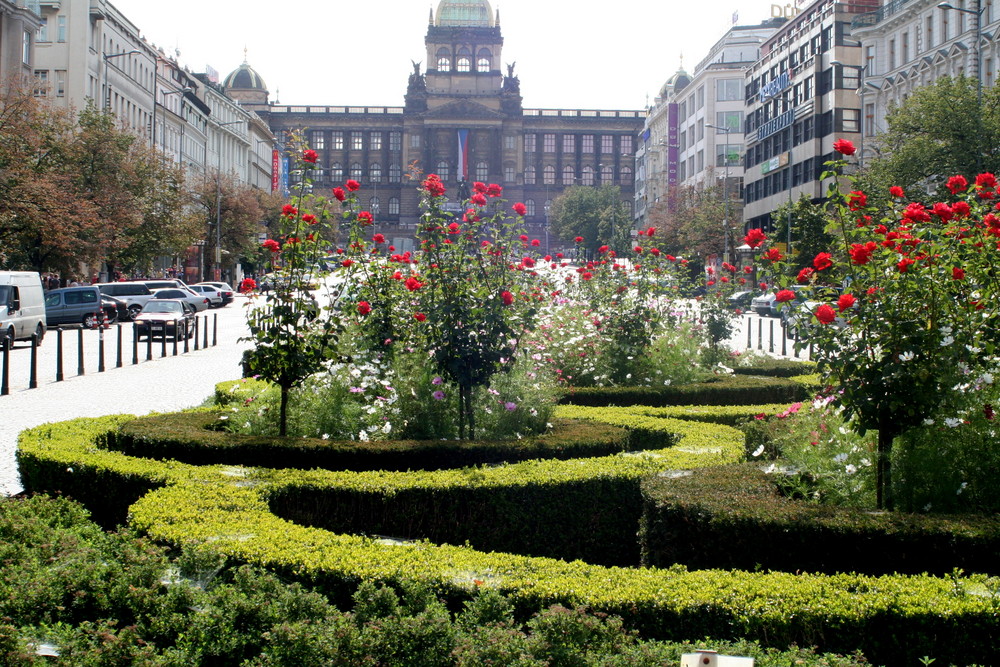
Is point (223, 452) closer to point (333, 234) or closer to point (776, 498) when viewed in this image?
point (333, 234)

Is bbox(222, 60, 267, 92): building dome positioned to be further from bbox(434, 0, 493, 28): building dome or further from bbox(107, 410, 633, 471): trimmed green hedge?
bbox(107, 410, 633, 471): trimmed green hedge

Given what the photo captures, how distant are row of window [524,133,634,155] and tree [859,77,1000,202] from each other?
12176 cm

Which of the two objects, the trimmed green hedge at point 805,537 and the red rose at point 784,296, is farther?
the red rose at point 784,296

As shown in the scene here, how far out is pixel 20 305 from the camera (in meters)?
29.1

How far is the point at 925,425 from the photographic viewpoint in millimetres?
6203

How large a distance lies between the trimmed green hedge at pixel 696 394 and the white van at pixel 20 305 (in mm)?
19079

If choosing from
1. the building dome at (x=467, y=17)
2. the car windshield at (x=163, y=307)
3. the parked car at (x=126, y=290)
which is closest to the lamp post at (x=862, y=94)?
the parked car at (x=126, y=290)

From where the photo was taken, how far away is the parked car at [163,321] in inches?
1137

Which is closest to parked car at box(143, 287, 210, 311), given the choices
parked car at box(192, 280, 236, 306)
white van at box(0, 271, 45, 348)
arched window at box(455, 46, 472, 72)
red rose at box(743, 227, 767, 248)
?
parked car at box(192, 280, 236, 306)

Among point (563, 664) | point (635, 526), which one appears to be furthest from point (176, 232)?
point (563, 664)

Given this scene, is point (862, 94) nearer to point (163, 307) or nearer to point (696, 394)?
point (163, 307)

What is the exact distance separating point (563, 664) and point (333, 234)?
22.3ft

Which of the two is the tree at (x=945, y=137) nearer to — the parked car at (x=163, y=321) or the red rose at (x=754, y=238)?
the parked car at (x=163, y=321)

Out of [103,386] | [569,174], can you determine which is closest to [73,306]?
[103,386]
